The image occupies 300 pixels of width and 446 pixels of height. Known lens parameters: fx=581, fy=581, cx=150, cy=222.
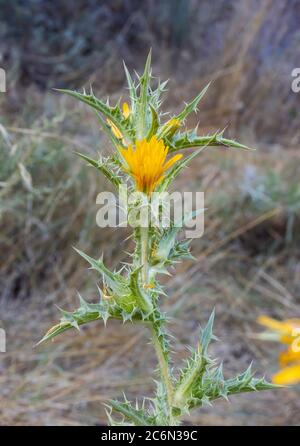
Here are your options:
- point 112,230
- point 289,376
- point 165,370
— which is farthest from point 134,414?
point 112,230

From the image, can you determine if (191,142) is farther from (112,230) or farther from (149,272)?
(112,230)

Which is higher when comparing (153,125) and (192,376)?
(153,125)

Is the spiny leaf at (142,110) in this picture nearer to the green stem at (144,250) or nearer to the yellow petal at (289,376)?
the green stem at (144,250)

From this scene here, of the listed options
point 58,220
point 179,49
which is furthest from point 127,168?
point 179,49

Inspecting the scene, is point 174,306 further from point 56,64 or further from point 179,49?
point 179,49

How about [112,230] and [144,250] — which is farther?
[112,230]

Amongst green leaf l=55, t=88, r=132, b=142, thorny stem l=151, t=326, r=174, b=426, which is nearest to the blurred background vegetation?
green leaf l=55, t=88, r=132, b=142

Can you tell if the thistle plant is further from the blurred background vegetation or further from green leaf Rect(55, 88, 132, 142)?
A: the blurred background vegetation
